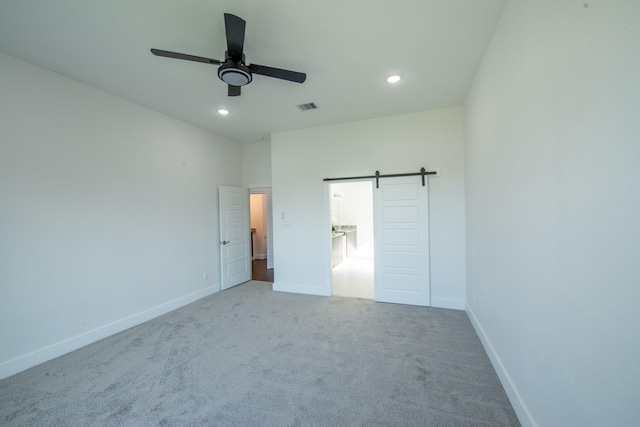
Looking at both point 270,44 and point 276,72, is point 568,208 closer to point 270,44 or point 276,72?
point 276,72

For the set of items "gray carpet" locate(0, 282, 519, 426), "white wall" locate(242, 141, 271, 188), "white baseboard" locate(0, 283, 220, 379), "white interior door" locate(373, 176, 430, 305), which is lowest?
"gray carpet" locate(0, 282, 519, 426)

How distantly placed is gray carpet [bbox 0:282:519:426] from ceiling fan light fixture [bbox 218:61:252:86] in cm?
264

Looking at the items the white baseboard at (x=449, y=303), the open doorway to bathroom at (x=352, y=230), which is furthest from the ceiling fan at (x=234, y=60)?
the open doorway to bathroom at (x=352, y=230)

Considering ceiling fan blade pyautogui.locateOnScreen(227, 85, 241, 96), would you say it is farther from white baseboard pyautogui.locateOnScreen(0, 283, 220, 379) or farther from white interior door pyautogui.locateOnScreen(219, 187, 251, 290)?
white baseboard pyautogui.locateOnScreen(0, 283, 220, 379)

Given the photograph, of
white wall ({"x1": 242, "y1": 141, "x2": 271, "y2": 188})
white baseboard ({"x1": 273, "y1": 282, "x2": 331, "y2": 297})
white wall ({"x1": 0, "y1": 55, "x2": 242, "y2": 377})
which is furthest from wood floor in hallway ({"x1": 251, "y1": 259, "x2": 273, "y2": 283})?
white wall ({"x1": 242, "y1": 141, "x2": 271, "y2": 188})

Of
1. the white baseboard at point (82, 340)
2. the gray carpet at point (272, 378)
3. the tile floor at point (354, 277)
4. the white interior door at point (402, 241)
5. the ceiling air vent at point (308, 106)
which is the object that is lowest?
the gray carpet at point (272, 378)

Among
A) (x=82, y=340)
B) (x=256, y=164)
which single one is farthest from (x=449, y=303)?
(x=82, y=340)

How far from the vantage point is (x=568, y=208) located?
3.88 ft

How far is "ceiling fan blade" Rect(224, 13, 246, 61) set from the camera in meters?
1.69

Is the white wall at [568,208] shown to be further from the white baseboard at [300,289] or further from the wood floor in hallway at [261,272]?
the wood floor in hallway at [261,272]

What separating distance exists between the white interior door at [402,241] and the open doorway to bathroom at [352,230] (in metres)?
1.68

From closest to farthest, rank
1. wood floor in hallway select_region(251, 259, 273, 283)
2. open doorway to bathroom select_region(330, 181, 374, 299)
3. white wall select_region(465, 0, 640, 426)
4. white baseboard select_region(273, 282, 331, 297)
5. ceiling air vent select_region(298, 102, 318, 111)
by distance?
white wall select_region(465, 0, 640, 426) → ceiling air vent select_region(298, 102, 318, 111) → white baseboard select_region(273, 282, 331, 297) → wood floor in hallway select_region(251, 259, 273, 283) → open doorway to bathroom select_region(330, 181, 374, 299)

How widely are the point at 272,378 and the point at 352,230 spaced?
6.27 metres

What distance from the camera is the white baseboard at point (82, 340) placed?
94.1 inches
